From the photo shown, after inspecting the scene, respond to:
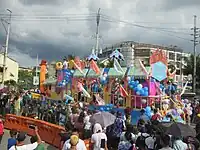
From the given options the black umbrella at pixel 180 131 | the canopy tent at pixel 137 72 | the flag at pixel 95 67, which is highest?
the flag at pixel 95 67

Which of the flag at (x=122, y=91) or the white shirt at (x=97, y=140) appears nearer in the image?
the white shirt at (x=97, y=140)

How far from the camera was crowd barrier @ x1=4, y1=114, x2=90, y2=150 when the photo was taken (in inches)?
549

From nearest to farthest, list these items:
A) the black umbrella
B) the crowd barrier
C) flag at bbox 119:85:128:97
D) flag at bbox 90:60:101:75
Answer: the black umbrella → the crowd barrier → flag at bbox 119:85:128:97 → flag at bbox 90:60:101:75

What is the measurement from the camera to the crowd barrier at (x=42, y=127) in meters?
14.0

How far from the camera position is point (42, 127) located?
1523 centimetres

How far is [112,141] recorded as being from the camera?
33.9 feet

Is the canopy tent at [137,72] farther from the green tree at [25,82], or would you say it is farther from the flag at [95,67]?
the green tree at [25,82]

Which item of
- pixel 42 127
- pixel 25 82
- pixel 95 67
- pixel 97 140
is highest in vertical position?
pixel 95 67

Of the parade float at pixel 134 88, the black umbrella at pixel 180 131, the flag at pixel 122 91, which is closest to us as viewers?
the black umbrella at pixel 180 131

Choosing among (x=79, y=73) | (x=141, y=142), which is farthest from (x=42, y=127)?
(x=79, y=73)

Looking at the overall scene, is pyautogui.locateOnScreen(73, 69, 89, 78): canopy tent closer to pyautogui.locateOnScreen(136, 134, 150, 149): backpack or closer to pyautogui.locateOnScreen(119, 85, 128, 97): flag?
pyautogui.locateOnScreen(119, 85, 128, 97): flag

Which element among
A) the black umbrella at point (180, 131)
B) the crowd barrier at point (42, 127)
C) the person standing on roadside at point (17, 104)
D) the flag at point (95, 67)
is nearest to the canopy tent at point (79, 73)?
the flag at point (95, 67)

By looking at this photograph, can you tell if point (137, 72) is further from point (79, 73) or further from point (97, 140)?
point (97, 140)

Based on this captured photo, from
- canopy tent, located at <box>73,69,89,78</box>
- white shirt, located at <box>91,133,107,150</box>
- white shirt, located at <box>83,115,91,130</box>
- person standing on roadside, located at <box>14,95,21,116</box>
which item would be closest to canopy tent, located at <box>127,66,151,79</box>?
canopy tent, located at <box>73,69,89,78</box>
